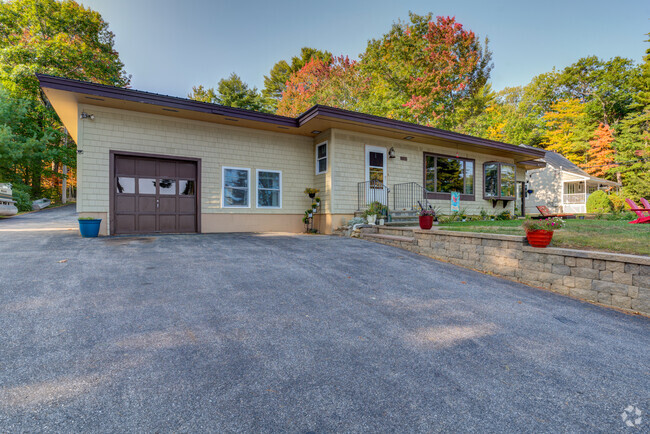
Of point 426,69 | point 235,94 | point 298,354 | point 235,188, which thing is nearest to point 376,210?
point 235,188

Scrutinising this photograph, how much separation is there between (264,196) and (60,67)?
1615cm

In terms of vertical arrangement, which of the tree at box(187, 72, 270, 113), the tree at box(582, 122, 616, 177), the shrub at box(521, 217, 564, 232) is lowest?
the shrub at box(521, 217, 564, 232)

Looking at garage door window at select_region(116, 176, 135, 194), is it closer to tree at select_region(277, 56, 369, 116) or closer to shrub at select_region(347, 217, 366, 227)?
shrub at select_region(347, 217, 366, 227)

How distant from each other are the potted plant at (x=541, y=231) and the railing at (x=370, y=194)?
16.5 feet

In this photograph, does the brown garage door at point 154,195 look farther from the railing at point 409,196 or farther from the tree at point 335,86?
the tree at point 335,86

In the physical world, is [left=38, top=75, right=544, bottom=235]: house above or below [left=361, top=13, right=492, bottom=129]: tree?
below

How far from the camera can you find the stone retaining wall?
3.52 metres

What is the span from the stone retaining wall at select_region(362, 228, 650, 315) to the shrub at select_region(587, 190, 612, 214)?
59.2 feet

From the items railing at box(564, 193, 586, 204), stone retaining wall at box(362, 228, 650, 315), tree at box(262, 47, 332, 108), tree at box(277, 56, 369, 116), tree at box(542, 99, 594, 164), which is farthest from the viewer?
tree at box(262, 47, 332, 108)

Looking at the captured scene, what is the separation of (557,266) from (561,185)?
21211mm

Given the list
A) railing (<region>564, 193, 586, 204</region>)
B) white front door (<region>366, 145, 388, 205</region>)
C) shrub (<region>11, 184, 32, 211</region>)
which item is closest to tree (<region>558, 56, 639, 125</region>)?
railing (<region>564, 193, 586, 204</region>)

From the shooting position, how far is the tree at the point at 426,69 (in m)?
17.8

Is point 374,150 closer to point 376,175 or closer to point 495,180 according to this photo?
point 376,175

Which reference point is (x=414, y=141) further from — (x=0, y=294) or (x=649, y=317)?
(x=0, y=294)
